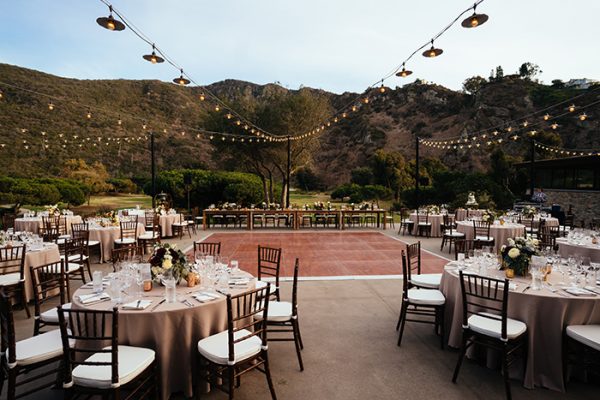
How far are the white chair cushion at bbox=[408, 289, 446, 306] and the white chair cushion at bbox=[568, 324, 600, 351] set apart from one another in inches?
50.5

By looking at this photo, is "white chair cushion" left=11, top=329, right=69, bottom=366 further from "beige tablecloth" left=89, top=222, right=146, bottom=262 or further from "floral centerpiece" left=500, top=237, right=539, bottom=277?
"beige tablecloth" left=89, top=222, right=146, bottom=262

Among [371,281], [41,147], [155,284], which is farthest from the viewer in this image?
[41,147]

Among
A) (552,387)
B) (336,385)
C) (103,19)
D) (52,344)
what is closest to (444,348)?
(552,387)

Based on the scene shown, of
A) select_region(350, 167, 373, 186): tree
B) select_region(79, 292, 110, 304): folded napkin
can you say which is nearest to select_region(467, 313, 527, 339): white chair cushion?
select_region(79, 292, 110, 304): folded napkin

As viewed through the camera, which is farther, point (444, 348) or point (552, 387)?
point (444, 348)

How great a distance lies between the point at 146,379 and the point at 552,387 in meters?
3.82

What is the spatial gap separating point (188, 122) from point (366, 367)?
156ft

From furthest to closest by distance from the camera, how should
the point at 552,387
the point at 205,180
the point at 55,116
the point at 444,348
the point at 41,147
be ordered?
the point at 55,116 < the point at 41,147 < the point at 205,180 < the point at 444,348 < the point at 552,387

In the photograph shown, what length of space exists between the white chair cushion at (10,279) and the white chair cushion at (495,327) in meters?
6.51

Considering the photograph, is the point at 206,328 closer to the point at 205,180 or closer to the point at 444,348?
the point at 444,348

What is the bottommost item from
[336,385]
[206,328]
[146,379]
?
[336,385]

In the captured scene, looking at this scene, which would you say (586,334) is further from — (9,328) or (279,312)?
(9,328)

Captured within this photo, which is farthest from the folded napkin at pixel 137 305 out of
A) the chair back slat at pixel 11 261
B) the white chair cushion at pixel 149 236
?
the white chair cushion at pixel 149 236

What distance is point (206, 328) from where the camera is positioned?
3.27m
